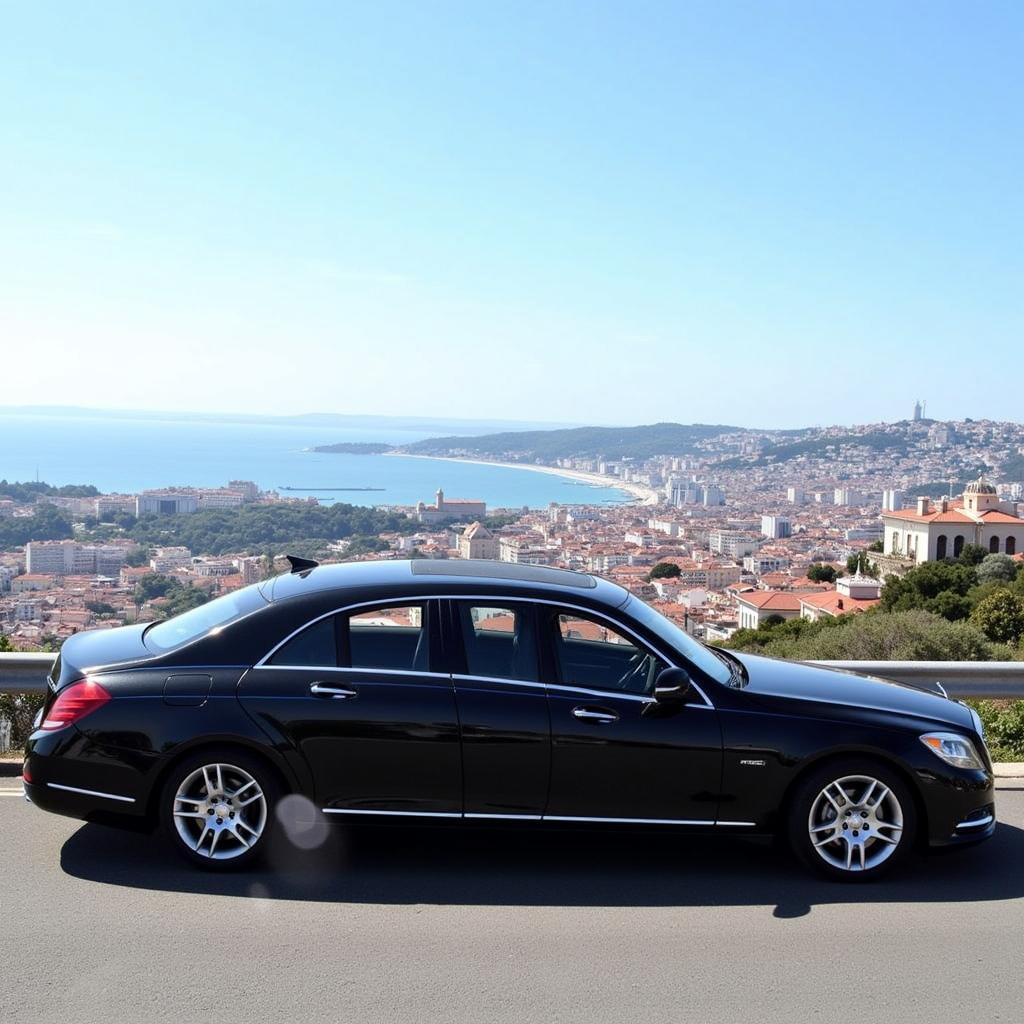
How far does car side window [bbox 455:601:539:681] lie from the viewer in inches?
A: 205

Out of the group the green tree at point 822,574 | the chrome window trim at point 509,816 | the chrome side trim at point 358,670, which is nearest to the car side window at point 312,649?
the chrome side trim at point 358,670

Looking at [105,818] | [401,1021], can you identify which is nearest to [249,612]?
[105,818]

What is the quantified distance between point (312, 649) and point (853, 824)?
8.38 ft

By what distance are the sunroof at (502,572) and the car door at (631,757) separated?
2.12 feet

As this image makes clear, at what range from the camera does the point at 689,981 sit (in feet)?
13.6

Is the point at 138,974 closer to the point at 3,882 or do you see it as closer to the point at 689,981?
the point at 3,882

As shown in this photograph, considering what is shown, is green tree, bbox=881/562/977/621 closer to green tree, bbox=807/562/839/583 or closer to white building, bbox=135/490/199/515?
green tree, bbox=807/562/839/583

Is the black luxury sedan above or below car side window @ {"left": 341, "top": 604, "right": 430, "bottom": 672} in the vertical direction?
below

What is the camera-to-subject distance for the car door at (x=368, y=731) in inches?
199

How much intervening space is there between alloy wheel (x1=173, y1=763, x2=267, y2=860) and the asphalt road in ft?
0.47

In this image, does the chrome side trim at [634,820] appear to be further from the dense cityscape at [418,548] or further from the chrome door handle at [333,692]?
the dense cityscape at [418,548]

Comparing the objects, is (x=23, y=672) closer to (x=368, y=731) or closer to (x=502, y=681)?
(x=368, y=731)

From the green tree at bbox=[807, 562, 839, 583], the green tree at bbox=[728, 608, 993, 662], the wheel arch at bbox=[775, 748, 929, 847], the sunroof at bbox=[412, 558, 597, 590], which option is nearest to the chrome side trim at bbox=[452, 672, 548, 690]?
the sunroof at bbox=[412, 558, 597, 590]

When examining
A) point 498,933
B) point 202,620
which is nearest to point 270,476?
point 202,620
